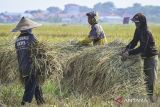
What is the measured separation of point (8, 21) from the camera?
421 ft

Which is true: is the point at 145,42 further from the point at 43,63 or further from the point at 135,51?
the point at 43,63

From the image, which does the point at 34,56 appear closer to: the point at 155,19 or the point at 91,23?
the point at 91,23

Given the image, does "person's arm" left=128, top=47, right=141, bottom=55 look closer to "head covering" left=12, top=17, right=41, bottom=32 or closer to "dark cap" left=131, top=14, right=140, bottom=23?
"dark cap" left=131, top=14, right=140, bottom=23

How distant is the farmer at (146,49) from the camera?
8898 mm

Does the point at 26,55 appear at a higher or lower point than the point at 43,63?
higher

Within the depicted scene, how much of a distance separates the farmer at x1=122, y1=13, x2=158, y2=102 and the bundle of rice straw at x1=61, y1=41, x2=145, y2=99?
0.56 ft

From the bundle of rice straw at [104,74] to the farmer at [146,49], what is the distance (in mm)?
171

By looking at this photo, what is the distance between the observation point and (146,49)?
906cm

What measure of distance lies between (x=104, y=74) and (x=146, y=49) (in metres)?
1.13

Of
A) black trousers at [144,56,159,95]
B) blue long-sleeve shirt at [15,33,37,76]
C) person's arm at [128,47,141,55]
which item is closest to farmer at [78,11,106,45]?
person's arm at [128,47,141,55]

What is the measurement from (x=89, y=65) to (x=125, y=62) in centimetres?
92

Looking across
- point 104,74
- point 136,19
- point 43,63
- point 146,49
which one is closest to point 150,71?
point 146,49

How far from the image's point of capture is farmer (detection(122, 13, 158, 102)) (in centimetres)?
890

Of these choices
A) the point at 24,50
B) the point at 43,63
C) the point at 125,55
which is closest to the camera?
the point at 24,50
